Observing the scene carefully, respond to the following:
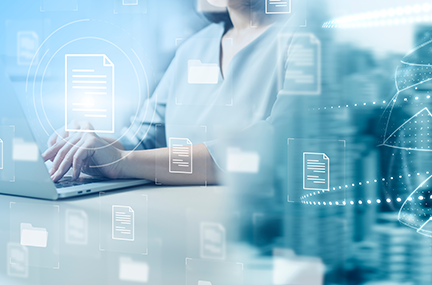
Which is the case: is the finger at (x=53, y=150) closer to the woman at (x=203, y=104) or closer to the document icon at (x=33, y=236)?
the woman at (x=203, y=104)

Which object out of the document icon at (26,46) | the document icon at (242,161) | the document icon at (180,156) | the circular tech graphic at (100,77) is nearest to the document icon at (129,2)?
the circular tech graphic at (100,77)

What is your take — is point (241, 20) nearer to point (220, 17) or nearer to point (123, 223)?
point (220, 17)

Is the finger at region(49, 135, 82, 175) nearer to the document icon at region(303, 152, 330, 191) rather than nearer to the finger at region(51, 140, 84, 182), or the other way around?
the finger at region(51, 140, 84, 182)

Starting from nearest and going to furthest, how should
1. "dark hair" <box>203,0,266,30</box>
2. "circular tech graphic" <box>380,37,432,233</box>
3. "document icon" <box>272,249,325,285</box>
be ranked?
1. "document icon" <box>272,249,325,285</box>
2. "circular tech graphic" <box>380,37,432,233</box>
3. "dark hair" <box>203,0,266,30</box>

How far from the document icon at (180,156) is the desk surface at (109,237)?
0.18ft

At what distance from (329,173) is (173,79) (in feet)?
1.67

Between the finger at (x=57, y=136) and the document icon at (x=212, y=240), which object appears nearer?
the document icon at (x=212, y=240)

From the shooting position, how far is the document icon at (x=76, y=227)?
881mm

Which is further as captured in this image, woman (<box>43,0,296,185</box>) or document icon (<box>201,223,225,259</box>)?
woman (<box>43,0,296,185</box>)

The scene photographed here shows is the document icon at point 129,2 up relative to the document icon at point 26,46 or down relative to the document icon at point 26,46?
up

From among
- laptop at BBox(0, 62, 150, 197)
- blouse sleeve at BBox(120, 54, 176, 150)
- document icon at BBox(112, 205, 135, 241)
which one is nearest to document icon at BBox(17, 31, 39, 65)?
laptop at BBox(0, 62, 150, 197)

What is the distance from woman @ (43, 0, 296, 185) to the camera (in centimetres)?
104

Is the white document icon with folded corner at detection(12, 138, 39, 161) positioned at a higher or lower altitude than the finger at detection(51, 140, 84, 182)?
higher

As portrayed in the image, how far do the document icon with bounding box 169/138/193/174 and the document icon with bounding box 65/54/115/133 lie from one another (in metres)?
0.22
